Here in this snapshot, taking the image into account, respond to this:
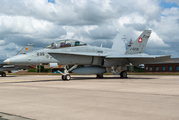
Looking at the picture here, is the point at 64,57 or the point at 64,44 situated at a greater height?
the point at 64,44

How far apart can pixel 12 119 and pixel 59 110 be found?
1.21 meters

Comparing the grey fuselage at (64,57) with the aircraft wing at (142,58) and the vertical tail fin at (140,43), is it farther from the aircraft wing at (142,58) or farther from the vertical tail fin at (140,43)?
the vertical tail fin at (140,43)

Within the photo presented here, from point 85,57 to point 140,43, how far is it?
6.39 meters

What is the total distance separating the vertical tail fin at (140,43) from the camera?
21.5 m

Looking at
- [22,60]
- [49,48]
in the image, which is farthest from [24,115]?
[49,48]

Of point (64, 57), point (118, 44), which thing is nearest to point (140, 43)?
point (118, 44)

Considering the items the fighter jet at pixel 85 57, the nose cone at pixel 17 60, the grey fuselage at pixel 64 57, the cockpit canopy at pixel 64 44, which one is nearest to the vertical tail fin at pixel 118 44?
the fighter jet at pixel 85 57

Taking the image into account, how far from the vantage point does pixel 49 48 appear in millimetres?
16984

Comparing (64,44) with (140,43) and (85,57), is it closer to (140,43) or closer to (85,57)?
(85,57)

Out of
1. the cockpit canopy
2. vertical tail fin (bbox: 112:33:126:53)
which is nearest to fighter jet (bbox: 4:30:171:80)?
the cockpit canopy

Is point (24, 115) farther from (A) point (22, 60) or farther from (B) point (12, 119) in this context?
(A) point (22, 60)

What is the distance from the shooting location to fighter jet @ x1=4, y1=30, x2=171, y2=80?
1636 centimetres

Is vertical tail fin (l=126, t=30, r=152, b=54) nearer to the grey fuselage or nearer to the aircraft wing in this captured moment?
the aircraft wing

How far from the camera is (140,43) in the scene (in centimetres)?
2155
